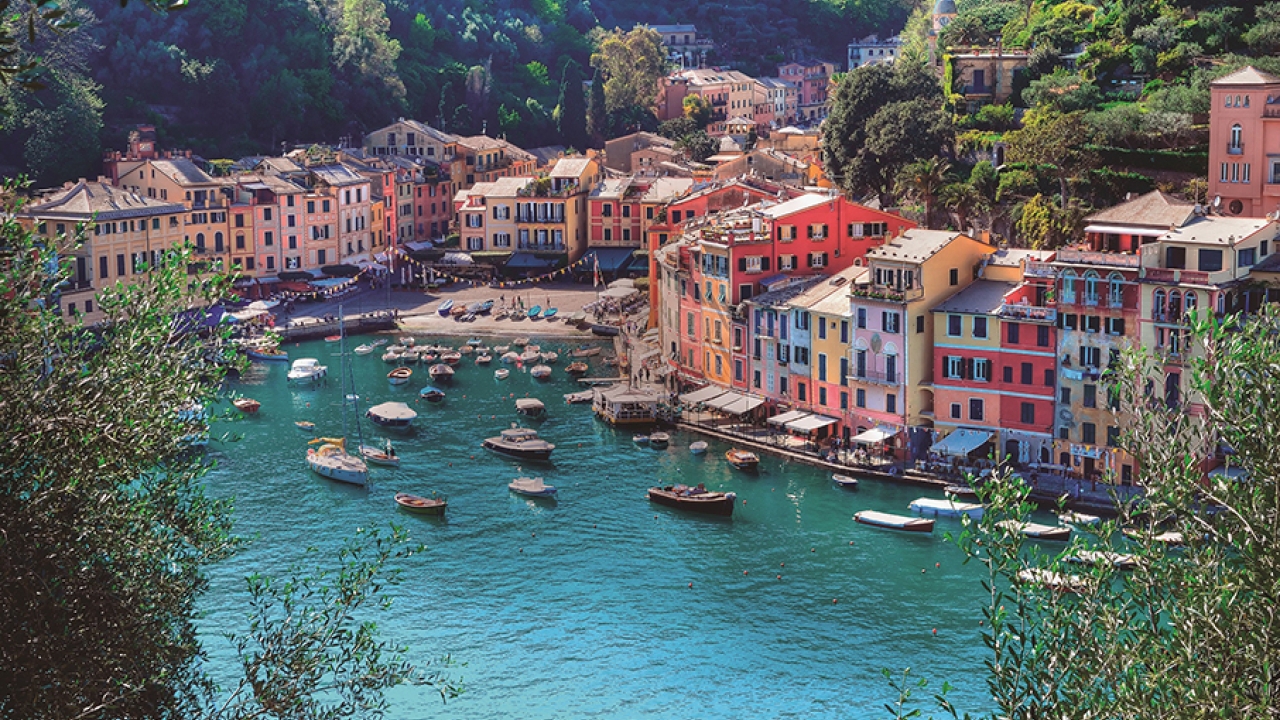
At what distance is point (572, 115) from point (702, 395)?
60.5 meters

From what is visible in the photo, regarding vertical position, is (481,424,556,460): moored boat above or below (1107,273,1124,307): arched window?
below

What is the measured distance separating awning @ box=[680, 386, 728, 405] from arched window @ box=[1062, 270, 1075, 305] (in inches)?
595

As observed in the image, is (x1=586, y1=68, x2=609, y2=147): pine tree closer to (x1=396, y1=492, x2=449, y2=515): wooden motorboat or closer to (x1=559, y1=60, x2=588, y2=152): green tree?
(x1=559, y1=60, x2=588, y2=152): green tree

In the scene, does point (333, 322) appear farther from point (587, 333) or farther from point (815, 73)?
point (815, 73)

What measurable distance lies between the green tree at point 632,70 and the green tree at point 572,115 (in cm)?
255

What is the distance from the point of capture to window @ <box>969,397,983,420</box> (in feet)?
183

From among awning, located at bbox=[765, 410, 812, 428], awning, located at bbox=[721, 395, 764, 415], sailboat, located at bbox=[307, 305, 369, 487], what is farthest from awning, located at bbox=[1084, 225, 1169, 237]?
sailboat, located at bbox=[307, 305, 369, 487]

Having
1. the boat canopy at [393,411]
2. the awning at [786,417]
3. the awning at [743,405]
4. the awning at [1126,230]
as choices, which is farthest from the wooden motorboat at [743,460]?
the awning at [1126,230]

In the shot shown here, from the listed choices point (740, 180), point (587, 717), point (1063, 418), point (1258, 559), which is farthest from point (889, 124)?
point (1258, 559)

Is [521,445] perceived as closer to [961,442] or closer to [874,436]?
[874,436]

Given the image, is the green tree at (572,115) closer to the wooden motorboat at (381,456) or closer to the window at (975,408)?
the wooden motorboat at (381,456)

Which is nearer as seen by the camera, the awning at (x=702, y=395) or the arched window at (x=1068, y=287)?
the arched window at (x=1068, y=287)

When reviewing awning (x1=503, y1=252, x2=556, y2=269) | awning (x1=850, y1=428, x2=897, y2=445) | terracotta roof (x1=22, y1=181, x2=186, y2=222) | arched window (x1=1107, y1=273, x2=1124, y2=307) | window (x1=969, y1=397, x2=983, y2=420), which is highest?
terracotta roof (x1=22, y1=181, x2=186, y2=222)

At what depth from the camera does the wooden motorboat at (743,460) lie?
5731cm
